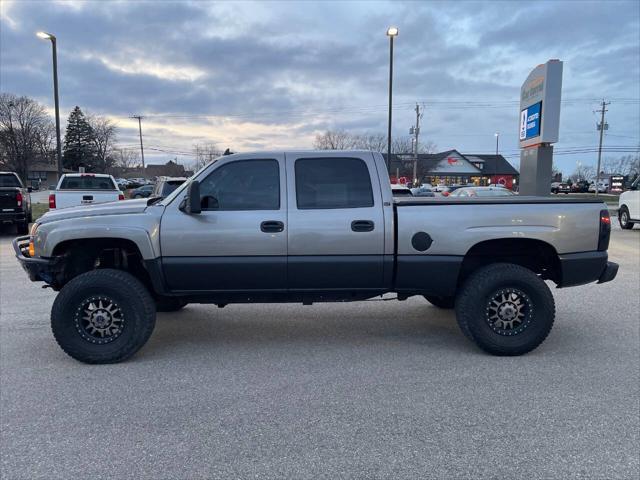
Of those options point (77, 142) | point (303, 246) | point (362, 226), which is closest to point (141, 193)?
point (303, 246)

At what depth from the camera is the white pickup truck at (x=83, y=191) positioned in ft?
39.9

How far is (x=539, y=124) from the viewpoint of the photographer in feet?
46.6

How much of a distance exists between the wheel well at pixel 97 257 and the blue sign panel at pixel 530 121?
13131mm

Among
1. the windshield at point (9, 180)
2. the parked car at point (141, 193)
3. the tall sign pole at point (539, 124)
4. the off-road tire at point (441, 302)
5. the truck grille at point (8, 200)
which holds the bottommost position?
the off-road tire at point (441, 302)

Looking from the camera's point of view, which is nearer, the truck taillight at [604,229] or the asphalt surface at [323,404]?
the asphalt surface at [323,404]

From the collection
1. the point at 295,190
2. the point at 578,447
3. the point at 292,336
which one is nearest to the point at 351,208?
the point at 295,190

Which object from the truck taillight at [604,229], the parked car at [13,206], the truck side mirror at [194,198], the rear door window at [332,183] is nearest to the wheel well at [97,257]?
the truck side mirror at [194,198]

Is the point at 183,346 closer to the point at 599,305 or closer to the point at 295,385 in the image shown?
the point at 295,385

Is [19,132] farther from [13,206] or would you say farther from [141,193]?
[13,206]

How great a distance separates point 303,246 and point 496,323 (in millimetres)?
2015

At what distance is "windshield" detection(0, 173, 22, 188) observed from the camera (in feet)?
49.3

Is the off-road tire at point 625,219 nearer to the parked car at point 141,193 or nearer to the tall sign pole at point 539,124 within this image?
the tall sign pole at point 539,124

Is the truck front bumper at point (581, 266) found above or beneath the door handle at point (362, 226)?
beneath

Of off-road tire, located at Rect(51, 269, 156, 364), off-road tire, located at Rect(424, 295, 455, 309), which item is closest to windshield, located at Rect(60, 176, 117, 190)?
off-road tire, located at Rect(51, 269, 156, 364)
